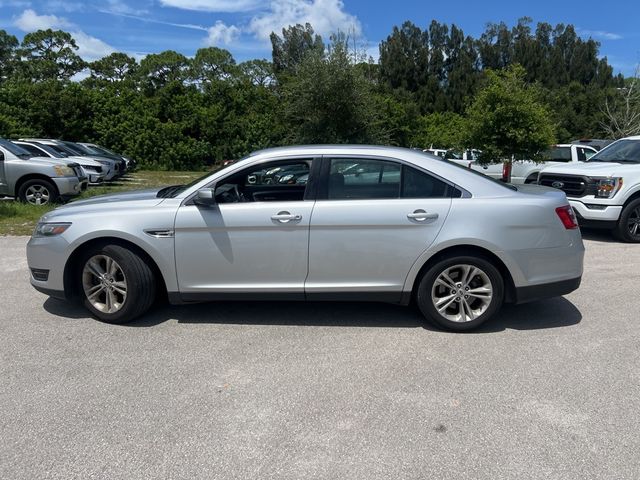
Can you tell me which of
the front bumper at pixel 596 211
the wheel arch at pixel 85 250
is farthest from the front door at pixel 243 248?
the front bumper at pixel 596 211

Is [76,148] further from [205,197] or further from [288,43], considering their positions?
[288,43]

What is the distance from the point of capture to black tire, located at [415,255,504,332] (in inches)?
181

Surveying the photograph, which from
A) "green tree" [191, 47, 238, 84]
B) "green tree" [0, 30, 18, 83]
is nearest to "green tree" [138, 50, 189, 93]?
"green tree" [191, 47, 238, 84]

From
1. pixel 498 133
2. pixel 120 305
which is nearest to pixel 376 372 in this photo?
pixel 120 305

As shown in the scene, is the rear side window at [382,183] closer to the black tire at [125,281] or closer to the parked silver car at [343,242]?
the parked silver car at [343,242]

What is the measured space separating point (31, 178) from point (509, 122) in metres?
11.7

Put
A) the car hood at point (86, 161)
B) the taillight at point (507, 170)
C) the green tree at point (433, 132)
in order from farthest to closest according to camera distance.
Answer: the green tree at point (433, 132) → the car hood at point (86, 161) → the taillight at point (507, 170)

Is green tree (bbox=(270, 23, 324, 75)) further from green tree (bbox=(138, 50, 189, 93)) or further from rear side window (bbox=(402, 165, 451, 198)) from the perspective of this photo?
rear side window (bbox=(402, 165, 451, 198))

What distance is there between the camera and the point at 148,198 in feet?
16.4

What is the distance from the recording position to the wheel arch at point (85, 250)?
474 cm

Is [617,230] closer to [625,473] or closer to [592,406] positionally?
[592,406]

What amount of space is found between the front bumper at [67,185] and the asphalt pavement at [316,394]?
7.54 m

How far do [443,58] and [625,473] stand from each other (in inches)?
2072

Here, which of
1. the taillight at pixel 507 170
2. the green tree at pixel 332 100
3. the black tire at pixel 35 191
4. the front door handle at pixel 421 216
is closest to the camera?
the front door handle at pixel 421 216
